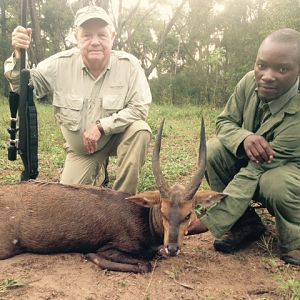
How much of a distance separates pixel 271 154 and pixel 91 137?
1842mm

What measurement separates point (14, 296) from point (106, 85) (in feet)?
8.85

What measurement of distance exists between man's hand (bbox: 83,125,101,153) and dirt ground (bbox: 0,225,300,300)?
4.16ft

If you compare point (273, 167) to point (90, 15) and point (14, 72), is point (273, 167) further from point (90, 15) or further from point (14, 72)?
point (14, 72)

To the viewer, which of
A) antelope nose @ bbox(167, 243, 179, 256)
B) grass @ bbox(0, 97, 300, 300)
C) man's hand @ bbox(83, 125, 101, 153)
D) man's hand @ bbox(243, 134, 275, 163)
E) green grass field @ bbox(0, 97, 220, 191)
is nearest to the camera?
antelope nose @ bbox(167, 243, 179, 256)

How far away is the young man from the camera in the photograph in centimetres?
421

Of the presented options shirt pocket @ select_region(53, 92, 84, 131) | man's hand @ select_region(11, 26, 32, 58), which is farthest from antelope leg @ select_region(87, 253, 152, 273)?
man's hand @ select_region(11, 26, 32, 58)

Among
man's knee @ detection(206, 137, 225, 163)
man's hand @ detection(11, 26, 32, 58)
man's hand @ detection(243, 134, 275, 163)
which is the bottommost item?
man's knee @ detection(206, 137, 225, 163)

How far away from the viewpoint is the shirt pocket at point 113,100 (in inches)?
211

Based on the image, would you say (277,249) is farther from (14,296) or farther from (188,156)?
(188,156)

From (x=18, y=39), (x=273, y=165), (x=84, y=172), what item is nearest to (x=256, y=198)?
(x=273, y=165)

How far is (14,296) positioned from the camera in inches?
135

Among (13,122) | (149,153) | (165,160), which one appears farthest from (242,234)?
(149,153)

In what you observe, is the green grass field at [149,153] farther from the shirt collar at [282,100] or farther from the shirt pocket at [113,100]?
the shirt collar at [282,100]

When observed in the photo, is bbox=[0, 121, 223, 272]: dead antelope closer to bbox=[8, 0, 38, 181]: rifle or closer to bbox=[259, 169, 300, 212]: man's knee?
bbox=[259, 169, 300, 212]: man's knee
